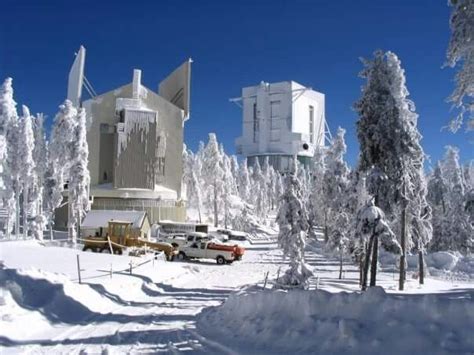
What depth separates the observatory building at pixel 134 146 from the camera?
62.6m

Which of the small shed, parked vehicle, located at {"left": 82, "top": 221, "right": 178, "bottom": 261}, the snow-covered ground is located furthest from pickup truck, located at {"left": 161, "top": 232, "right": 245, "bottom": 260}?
the snow-covered ground

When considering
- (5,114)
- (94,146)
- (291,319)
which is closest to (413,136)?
(291,319)

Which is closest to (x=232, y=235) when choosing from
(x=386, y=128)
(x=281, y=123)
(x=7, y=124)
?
(x=7, y=124)

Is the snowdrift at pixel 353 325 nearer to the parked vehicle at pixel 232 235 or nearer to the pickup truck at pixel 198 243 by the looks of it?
Answer: the pickup truck at pixel 198 243

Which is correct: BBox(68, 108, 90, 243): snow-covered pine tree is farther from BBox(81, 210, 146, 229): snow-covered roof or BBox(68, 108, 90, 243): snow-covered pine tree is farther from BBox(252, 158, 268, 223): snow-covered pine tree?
BBox(252, 158, 268, 223): snow-covered pine tree

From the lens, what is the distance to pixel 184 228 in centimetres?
5819

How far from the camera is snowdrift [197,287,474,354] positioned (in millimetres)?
8578

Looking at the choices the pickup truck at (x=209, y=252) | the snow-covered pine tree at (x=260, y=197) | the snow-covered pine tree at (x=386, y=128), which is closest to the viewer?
the snow-covered pine tree at (x=386, y=128)

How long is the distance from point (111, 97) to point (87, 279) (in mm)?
51734

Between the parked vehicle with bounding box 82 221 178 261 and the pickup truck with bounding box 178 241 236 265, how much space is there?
3.75ft

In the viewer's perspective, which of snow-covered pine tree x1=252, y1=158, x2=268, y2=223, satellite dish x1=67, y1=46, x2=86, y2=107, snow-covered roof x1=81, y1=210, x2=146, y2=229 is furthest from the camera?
snow-covered pine tree x1=252, y1=158, x2=268, y2=223

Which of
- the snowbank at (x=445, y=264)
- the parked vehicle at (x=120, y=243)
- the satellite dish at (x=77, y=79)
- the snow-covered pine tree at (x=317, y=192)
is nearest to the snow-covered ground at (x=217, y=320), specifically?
the parked vehicle at (x=120, y=243)

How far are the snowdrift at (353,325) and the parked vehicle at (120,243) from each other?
24.2 metres

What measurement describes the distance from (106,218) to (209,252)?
12240 mm
